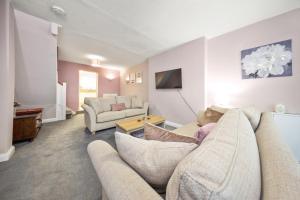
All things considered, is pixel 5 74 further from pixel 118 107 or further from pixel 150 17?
pixel 150 17

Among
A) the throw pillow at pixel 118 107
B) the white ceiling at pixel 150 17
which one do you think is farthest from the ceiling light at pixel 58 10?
the throw pillow at pixel 118 107

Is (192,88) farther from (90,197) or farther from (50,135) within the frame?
(50,135)

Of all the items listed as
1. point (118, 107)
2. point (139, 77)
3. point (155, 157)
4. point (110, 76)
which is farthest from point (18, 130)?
point (110, 76)

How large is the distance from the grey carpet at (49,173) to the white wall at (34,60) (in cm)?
141

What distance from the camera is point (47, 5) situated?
5.89 ft

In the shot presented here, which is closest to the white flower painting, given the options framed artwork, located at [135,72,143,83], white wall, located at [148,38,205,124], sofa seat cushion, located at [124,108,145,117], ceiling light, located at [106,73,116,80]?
white wall, located at [148,38,205,124]

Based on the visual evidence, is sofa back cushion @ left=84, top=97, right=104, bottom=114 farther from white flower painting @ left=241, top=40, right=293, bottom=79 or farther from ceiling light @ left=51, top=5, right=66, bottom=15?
white flower painting @ left=241, top=40, right=293, bottom=79

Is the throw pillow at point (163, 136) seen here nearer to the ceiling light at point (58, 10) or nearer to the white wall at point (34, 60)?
the ceiling light at point (58, 10)

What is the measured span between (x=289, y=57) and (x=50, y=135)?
4.91 m

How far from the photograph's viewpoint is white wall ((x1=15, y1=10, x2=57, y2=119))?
207 cm

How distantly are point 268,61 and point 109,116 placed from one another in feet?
11.6

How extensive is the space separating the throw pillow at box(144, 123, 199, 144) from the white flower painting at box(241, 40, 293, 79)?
7.87ft

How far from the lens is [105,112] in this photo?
3160mm

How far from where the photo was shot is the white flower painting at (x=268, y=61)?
1902 millimetres
